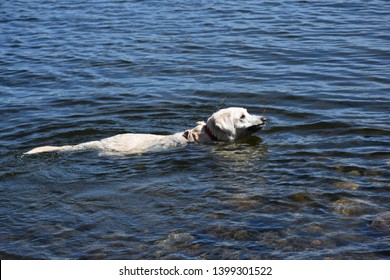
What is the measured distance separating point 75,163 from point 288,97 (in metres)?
4.60

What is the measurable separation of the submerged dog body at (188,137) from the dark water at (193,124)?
0.15 meters

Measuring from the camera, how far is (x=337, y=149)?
1056cm

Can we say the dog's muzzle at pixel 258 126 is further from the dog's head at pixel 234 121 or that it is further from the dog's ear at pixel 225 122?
the dog's ear at pixel 225 122

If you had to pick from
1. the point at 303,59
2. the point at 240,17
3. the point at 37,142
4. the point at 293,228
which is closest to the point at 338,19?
the point at 240,17

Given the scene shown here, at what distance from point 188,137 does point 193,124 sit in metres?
1.47

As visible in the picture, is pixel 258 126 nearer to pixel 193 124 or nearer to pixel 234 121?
pixel 234 121

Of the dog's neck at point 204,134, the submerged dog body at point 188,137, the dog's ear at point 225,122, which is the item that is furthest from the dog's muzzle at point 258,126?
the dog's neck at point 204,134

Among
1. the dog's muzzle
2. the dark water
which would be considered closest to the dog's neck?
the dark water

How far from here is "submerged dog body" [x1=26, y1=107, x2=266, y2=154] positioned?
10617 mm

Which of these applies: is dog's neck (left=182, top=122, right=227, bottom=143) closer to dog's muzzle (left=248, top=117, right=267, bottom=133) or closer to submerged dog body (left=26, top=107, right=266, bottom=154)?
submerged dog body (left=26, top=107, right=266, bottom=154)

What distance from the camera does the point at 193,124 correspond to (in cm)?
1230

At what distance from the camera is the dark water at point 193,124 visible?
7.84 meters

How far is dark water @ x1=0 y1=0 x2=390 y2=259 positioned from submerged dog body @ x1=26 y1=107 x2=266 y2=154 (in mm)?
154

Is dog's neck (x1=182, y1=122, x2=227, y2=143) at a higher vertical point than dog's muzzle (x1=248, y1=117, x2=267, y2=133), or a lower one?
lower
